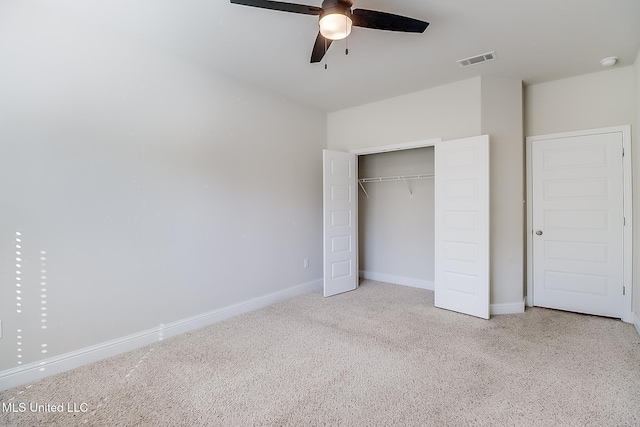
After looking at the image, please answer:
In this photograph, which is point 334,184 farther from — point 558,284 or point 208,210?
point 558,284

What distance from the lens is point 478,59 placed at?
3.23 m

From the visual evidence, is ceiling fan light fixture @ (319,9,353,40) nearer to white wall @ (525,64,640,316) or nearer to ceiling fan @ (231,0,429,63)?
ceiling fan @ (231,0,429,63)

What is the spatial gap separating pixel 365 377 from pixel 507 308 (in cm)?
234

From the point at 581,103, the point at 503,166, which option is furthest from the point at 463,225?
the point at 581,103

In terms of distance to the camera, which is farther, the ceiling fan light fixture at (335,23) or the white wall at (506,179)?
the white wall at (506,179)

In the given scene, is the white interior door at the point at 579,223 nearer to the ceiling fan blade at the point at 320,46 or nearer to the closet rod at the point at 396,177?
the closet rod at the point at 396,177

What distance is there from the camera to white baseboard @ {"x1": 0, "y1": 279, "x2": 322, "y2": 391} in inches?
88.9

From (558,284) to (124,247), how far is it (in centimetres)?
487

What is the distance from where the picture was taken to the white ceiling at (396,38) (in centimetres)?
Result: 240

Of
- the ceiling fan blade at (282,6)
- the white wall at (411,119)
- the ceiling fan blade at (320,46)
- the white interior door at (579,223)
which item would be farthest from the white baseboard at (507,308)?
the ceiling fan blade at (282,6)

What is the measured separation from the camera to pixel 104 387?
222 centimetres

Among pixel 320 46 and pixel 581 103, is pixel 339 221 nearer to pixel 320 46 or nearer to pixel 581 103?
pixel 320 46

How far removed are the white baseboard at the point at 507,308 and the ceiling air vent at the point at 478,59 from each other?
2.78 m

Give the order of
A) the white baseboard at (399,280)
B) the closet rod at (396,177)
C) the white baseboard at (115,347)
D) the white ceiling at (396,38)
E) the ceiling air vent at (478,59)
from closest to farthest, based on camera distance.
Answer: the white baseboard at (115,347), the white ceiling at (396,38), the ceiling air vent at (478,59), the closet rod at (396,177), the white baseboard at (399,280)
